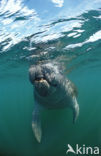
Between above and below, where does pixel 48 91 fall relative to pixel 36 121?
above

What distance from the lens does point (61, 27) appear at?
397 inches

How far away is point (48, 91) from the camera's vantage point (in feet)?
22.9

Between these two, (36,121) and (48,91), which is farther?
A: (36,121)

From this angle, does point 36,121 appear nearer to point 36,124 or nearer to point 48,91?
point 36,124

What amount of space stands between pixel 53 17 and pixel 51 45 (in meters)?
3.53

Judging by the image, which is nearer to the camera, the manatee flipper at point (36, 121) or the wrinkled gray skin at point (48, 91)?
the wrinkled gray skin at point (48, 91)

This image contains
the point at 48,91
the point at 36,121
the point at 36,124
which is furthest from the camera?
the point at 36,121

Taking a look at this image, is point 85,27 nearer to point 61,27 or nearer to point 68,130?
point 61,27

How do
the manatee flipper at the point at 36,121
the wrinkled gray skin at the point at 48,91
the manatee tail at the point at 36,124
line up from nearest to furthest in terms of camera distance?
the wrinkled gray skin at the point at 48,91
the manatee tail at the point at 36,124
the manatee flipper at the point at 36,121

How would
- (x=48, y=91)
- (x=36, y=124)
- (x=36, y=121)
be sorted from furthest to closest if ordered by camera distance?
(x=36, y=121), (x=36, y=124), (x=48, y=91)

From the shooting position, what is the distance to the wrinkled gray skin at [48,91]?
22.0 ft

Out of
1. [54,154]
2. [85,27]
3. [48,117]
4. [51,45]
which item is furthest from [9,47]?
[54,154]

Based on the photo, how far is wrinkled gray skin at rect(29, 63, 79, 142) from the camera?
264 inches

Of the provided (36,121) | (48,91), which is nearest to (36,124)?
(36,121)
